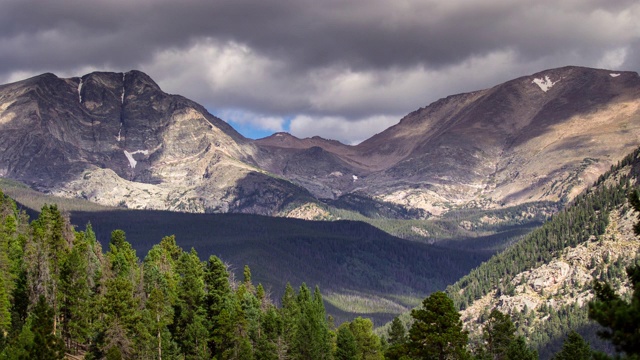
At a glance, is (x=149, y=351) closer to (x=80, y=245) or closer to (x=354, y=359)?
(x=80, y=245)

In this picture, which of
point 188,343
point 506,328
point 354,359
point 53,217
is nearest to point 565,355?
point 506,328

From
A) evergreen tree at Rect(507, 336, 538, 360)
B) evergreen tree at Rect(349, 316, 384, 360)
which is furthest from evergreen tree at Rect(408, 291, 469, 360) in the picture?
evergreen tree at Rect(349, 316, 384, 360)

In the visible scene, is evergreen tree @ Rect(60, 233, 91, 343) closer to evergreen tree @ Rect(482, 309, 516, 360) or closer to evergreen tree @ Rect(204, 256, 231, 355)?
evergreen tree @ Rect(204, 256, 231, 355)

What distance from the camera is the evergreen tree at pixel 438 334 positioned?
231ft

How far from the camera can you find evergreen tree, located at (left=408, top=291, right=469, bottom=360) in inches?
2776

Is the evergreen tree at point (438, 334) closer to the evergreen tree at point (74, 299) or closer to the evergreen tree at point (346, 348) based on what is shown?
the evergreen tree at point (74, 299)

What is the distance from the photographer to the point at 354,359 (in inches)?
4877

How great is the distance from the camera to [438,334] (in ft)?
233

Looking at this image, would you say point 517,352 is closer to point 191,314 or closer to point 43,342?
point 191,314

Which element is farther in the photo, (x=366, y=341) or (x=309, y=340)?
(x=366, y=341)

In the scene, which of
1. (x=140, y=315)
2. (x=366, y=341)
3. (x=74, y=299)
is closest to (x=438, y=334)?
(x=140, y=315)

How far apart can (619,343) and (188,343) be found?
7445cm

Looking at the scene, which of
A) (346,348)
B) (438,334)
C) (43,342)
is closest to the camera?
(438,334)

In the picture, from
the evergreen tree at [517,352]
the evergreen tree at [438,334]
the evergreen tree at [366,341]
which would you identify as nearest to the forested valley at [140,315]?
the evergreen tree at [517,352]
